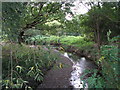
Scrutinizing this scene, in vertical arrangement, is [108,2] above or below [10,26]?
above

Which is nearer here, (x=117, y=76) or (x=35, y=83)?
(x=117, y=76)

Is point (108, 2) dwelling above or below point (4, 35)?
above

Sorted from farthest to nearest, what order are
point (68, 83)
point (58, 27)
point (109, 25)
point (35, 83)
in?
point (109, 25) → point (68, 83) → point (58, 27) → point (35, 83)

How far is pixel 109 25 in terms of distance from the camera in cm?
494

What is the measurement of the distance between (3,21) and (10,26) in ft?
0.29

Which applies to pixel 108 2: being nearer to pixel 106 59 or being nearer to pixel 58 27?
pixel 58 27

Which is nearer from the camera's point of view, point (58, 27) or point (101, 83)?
point (101, 83)

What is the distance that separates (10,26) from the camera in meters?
1.28

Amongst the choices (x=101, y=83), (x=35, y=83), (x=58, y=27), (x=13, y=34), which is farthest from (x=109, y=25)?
(x=13, y=34)

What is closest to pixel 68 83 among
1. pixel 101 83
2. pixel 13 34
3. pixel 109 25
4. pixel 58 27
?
pixel 58 27

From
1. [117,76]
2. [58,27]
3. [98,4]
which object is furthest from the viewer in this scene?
[98,4]

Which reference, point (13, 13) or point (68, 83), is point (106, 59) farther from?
point (68, 83)

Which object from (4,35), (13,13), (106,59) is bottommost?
(106,59)

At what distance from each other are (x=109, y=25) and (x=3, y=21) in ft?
15.5
